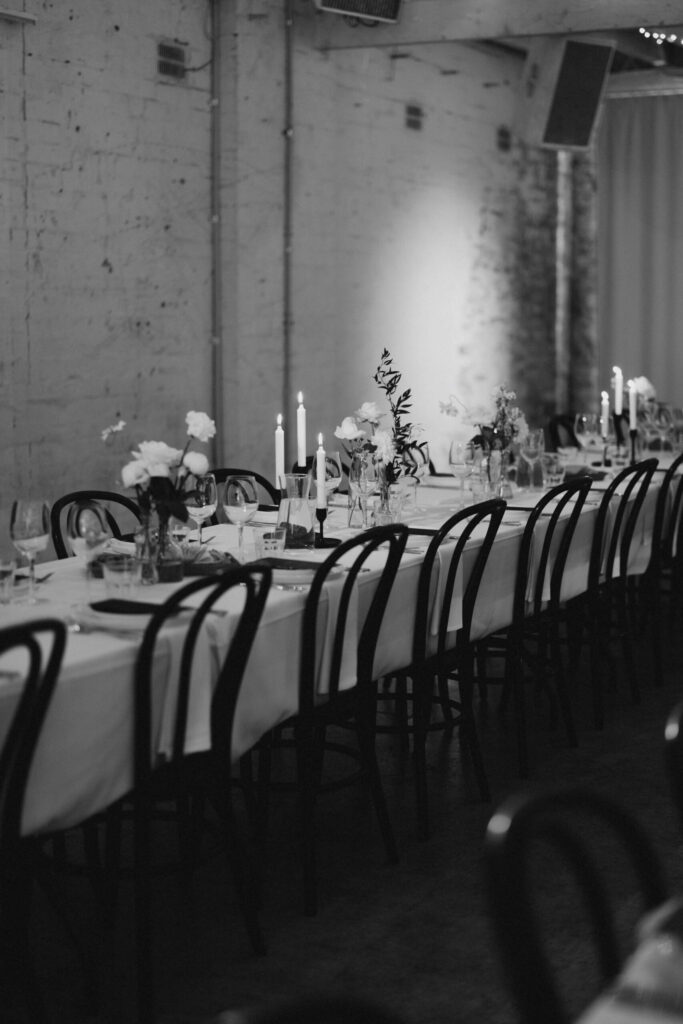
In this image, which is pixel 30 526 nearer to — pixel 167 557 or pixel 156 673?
pixel 167 557

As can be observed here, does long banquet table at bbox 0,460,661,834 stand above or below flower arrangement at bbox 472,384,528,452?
below

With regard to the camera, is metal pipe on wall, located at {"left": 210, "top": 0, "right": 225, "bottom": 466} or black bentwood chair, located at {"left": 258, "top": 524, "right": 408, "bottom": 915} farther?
metal pipe on wall, located at {"left": 210, "top": 0, "right": 225, "bottom": 466}

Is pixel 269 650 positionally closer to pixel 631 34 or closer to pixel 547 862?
pixel 547 862

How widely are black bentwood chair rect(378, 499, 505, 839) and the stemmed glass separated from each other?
4.43 ft

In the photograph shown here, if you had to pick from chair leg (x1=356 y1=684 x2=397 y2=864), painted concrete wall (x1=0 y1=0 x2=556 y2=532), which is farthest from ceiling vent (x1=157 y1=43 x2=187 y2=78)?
chair leg (x1=356 y1=684 x2=397 y2=864)

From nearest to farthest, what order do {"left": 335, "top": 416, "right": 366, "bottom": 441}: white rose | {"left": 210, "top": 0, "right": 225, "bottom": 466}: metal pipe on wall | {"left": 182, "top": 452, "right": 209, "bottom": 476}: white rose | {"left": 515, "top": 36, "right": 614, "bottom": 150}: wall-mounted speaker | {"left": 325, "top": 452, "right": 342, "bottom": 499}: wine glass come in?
{"left": 182, "top": 452, "right": 209, "bottom": 476}: white rose
{"left": 335, "top": 416, "right": 366, "bottom": 441}: white rose
{"left": 325, "top": 452, "right": 342, "bottom": 499}: wine glass
{"left": 210, "top": 0, "right": 225, "bottom": 466}: metal pipe on wall
{"left": 515, "top": 36, "right": 614, "bottom": 150}: wall-mounted speaker

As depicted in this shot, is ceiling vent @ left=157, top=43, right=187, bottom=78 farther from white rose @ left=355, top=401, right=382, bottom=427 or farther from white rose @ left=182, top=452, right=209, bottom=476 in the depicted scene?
white rose @ left=182, top=452, right=209, bottom=476

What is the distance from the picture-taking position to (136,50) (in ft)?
21.3

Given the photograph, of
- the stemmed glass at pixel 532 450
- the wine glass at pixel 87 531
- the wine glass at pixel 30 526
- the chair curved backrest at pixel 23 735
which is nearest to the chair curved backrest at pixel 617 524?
the stemmed glass at pixel 532 450

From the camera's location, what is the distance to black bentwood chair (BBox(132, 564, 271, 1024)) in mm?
2830

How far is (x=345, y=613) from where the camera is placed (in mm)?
3516

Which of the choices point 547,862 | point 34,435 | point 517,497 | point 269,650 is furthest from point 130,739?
point 34,435

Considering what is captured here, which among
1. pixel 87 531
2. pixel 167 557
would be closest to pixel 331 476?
pixel 167 557

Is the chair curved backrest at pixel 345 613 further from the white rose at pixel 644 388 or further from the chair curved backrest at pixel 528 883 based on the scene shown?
the white rose at pixel 644 388
